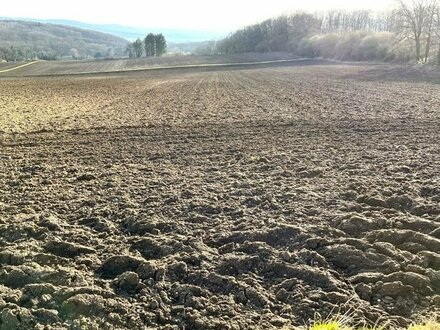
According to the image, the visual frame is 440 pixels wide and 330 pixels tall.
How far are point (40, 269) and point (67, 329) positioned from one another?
1.38 meters

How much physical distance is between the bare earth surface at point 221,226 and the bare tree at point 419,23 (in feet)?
147

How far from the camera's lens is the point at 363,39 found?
70.9 metres

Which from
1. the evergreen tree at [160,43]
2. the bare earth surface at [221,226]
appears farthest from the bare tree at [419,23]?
the evergreen tree at [160,43]

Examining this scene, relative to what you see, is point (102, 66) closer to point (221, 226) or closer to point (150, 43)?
point (150, 43)

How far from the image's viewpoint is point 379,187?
860 centimetres

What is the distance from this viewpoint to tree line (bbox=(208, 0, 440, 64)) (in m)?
53.5

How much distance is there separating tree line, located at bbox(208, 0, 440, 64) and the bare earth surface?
146 feet

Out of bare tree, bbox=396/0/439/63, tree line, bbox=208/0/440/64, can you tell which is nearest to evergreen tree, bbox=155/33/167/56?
tree line, bbox=208/0/440/64

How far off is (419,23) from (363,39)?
1766 centimetres

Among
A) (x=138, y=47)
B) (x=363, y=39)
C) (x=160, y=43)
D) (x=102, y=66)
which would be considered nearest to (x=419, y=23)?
(x=363, y=39)

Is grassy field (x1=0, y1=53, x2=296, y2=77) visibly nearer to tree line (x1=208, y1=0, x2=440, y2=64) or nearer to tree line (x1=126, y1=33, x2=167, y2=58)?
tree line (x1=208, y1=0, x2=440, y2=64)

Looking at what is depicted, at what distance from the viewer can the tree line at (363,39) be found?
53.5 metres

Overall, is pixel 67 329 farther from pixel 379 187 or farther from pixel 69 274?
pixel 379 187

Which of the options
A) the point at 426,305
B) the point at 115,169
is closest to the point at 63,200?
the point at 115,169
